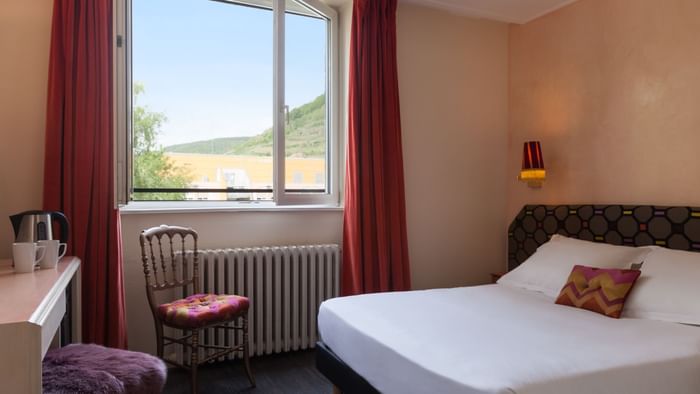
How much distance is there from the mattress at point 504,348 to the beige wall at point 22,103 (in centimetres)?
171

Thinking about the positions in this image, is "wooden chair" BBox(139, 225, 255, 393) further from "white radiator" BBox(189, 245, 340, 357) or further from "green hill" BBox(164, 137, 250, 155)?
"green hill" BBox(164, 137, 250, 155)

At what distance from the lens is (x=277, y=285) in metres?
2.98

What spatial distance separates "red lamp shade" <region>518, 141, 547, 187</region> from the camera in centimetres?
331

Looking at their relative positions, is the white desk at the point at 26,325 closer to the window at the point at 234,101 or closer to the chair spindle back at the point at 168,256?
the chair spindle back at the point at 168,256

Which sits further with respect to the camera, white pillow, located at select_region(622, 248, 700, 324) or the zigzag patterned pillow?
the zigzag patterned pillow

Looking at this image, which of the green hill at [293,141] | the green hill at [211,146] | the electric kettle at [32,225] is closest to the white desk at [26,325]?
the electric kettle at [32,225]

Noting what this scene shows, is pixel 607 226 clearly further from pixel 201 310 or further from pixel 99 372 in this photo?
pixel 99 372

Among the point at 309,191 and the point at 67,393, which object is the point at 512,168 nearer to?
the point at 309,191

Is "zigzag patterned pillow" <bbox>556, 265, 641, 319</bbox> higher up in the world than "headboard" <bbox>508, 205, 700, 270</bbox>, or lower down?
lower down

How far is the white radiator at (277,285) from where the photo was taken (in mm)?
2859

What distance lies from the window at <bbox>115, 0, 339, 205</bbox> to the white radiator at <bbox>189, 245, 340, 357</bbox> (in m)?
0.43

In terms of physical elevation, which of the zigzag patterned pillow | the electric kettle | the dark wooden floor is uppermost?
the electric kettle

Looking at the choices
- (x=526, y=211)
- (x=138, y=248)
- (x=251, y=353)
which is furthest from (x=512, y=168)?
(x=138, y=248)

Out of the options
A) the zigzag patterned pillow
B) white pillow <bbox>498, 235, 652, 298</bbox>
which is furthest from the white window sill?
the zigzag patterned pillow
